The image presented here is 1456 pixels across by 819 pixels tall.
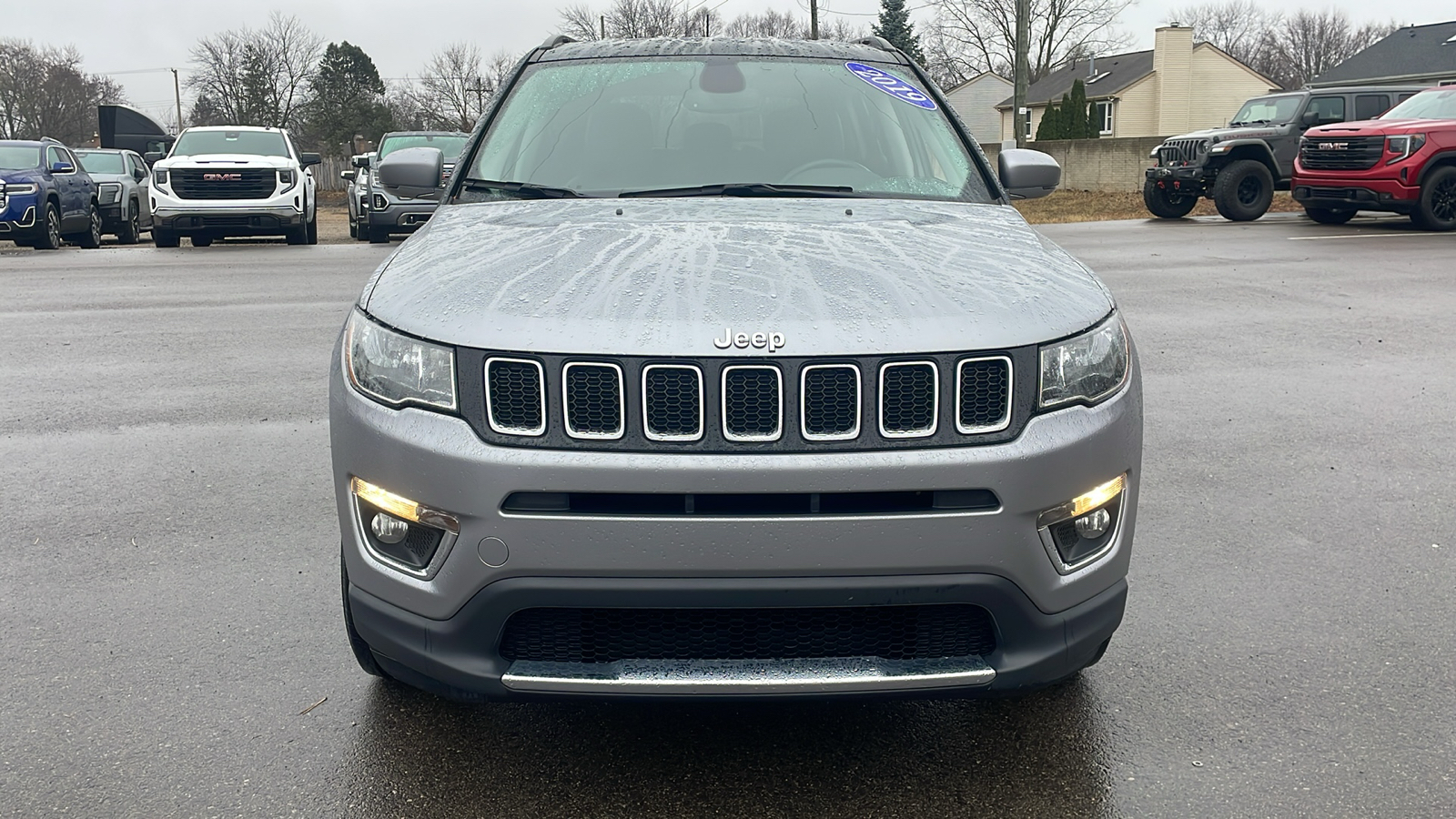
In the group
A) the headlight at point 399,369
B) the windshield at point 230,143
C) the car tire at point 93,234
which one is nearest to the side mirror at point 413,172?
the headlight at point 399,369

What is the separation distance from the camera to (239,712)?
3129mm

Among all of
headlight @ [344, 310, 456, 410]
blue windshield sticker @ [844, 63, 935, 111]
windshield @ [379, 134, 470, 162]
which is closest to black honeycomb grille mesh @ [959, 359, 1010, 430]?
headlight @ [344, 310, 456, 410]

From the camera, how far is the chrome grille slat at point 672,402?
238 cm

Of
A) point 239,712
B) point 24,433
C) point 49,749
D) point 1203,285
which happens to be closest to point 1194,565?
Answer: point 239,712

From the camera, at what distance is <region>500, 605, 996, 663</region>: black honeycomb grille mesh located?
8.15 feet

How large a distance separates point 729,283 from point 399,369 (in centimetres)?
71

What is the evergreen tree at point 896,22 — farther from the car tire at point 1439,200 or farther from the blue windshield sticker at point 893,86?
the blue windshield sticker at point 893,86

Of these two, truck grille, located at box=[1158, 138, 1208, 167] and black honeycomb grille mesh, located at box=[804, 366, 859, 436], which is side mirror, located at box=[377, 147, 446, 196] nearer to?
black honeycomb grille mesh, located at box=[804, 366, 859, 436]

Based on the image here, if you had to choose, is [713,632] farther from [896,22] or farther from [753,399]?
[896,22]

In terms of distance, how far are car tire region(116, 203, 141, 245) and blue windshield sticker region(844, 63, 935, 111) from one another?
66.8 ft

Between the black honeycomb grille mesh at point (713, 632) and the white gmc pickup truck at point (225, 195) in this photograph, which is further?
the white gmc pickup truck at point (225, 195)

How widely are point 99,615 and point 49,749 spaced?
933mm

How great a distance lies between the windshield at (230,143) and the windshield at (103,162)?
4.72 meters

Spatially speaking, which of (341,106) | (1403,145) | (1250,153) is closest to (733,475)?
(1403,145)
